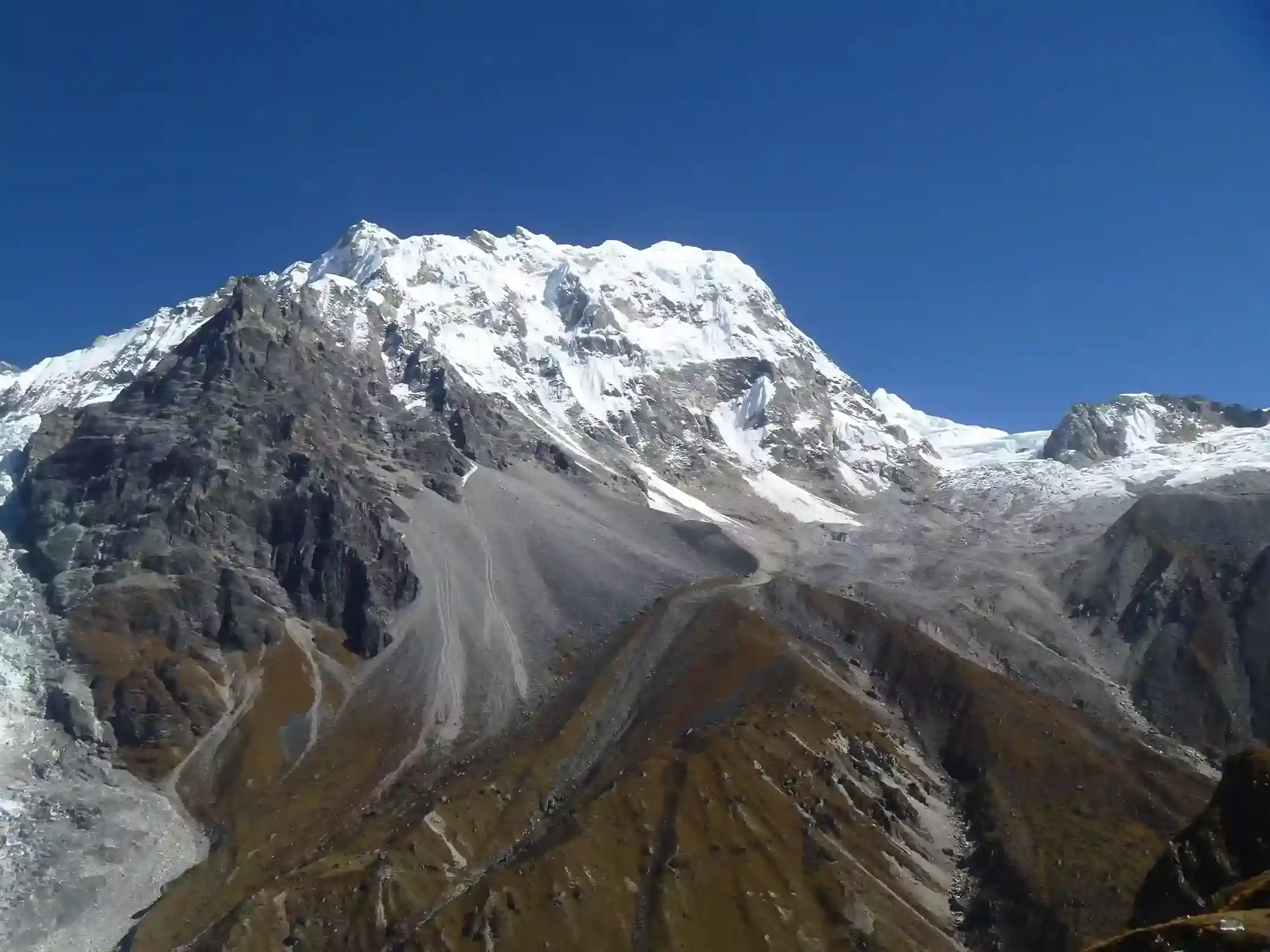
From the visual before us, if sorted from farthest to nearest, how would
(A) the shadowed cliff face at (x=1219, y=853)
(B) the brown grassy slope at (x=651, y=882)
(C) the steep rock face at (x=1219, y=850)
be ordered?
1. (B) the brown grassy slope at (x=651, y=882)
2. (C) the steep rock face at (x=1219, y=850)
3. (A) the shadowed cliff face at (x=1219, y=853)

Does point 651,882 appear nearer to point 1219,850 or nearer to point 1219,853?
point 1219,850

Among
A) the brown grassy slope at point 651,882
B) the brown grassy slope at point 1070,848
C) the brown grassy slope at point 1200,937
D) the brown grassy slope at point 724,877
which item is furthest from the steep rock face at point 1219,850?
the brown grassy slope at point 651,882

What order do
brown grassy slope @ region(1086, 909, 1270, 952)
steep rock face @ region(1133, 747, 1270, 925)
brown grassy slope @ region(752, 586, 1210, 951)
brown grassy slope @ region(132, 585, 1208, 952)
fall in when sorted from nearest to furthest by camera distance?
brown grassy slope @ region(1086, 909, 1270, 952)
steep rock face @ region(1133, 747, 1270, 925)
brown grassy slope @ region(752, 586, 1210, 951)
brown grassy slope @ region(132, 585, 1208, 952)

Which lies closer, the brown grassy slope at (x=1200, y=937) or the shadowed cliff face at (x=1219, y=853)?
the brown grassy slope at (x=1200, y=937)

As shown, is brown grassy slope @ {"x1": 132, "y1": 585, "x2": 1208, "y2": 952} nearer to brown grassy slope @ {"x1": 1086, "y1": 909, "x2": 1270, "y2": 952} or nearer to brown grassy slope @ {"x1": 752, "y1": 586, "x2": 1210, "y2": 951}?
brown grassy slope @ {"x1": 752, "y1": 586, "x2": 1210, "y2": 951}

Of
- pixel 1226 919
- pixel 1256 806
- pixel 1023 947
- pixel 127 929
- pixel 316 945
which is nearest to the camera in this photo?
pixel 1226 919

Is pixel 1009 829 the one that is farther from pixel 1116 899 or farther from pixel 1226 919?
pixel 1226 919

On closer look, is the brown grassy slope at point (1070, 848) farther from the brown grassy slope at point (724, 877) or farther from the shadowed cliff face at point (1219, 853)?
the shadowed cliff face at point (1219, 853)

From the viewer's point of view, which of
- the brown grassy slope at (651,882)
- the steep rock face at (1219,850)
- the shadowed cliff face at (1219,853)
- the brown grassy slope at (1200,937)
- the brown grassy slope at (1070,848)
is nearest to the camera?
the brown grassy slope at (1200,937)

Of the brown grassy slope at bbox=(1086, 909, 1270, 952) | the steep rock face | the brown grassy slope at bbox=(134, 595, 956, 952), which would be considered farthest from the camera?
the brown grassy slope at bbox=(134, 595, 956, 952)

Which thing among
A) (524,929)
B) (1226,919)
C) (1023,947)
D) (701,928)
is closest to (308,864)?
(524,929)

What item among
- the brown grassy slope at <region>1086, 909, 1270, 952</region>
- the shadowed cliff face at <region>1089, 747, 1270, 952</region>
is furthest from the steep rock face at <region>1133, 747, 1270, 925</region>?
the brown grassy slope at <region>1086, 909, 1270, 952</region>
